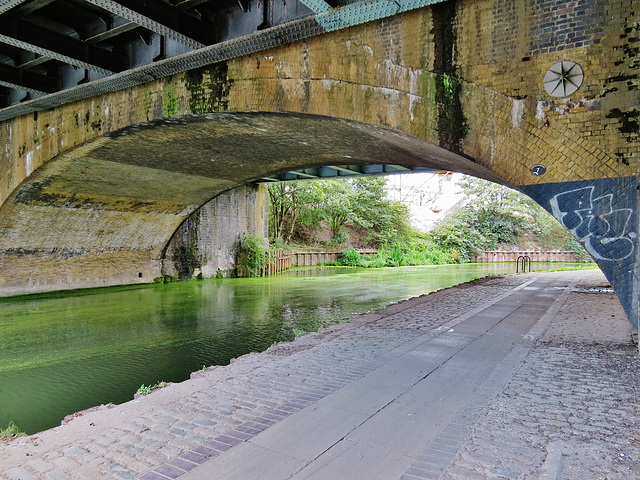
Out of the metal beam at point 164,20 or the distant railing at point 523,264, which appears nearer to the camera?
the metal beam at point 164,20

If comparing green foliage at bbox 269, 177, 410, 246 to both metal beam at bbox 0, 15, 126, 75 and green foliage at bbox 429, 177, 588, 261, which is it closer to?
green foliage at bbox 429, 177, 588, 261

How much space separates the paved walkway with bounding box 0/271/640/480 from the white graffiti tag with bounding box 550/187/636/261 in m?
1.20

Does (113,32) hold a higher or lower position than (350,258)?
higher

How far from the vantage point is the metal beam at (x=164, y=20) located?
596 centimetres

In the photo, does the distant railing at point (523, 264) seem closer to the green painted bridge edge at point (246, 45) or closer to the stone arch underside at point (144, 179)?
the stone arch underside at point (144, 179)

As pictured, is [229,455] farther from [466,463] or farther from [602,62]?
[602,62]

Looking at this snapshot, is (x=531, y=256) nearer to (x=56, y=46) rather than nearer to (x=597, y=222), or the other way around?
(x=597, y=222)

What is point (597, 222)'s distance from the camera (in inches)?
201

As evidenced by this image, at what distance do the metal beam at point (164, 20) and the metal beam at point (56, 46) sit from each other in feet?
6.41

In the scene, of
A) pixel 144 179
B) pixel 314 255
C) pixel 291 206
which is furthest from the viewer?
pixel 314 255

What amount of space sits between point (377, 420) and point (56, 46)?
804 cm

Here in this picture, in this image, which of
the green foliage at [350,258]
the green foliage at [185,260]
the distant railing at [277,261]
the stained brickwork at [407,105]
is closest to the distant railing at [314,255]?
the green foliage at [350,258]

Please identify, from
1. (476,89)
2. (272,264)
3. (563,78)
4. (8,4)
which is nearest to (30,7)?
(8,4)

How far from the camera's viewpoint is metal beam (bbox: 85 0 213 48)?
5965 millimetres
